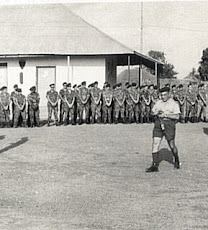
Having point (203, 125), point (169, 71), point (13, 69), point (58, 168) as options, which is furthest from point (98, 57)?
point (169, 71)

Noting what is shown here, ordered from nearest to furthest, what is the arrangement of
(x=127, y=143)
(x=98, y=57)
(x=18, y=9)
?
(x=127, y=143), (x=98, y=57), (x=18, y=9)

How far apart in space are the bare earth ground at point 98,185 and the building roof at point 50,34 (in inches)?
316

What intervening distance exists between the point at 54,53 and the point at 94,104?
4.55m

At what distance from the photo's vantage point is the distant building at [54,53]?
68.8 feet

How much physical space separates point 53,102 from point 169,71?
71063 millimetres

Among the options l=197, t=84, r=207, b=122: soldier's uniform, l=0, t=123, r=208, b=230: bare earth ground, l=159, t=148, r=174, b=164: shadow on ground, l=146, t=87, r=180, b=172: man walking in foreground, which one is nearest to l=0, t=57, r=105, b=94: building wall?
l=197, t=84, r=207, b=122: soldier's uniform

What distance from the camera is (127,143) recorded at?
1281 centimetres

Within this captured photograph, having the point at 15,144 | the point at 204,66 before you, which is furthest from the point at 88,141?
the point at 204,66

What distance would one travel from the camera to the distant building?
21.0 meters

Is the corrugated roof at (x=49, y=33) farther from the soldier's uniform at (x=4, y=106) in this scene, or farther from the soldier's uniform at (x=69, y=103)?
the soldier's uniform at (x=4, y=106)

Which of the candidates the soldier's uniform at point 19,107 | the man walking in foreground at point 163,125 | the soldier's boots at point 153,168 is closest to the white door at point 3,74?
the soldier's uniform at point 19,107

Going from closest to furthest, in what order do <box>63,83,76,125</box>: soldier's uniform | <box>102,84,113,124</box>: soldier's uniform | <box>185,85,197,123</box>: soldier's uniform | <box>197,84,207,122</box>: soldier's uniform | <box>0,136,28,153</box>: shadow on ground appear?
<box>0,136,28,153</box>: shadow on ground → <box>63,83,76,125</box>: soldier's uniform → <box>102,84,113,124</box>: soldier's uniform → <box>185,85,197,123</box>: soldier's uniform → <box>197,84,207,122</box>: soldier's uniform

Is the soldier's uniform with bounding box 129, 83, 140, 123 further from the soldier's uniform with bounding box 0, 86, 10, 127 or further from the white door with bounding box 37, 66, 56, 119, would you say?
the white door with bounding box 37, 66, 56, 119

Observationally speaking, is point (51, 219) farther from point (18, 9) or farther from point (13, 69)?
point (18, 9)
